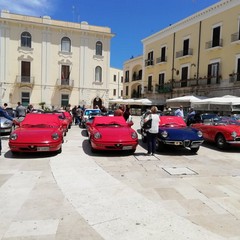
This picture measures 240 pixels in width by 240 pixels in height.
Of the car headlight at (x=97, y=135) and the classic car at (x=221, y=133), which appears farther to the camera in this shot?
the classic car at (x=221, y=133)

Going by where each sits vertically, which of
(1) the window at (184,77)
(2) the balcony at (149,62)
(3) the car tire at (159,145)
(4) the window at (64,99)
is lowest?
(3) the car tire at (159,145)

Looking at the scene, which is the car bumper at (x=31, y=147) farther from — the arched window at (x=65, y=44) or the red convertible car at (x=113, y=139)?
the arched window at (x=65, y=44)

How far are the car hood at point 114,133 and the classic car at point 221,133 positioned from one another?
3792 mm

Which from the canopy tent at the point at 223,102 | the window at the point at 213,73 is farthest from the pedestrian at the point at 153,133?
the window at the point at 213,73

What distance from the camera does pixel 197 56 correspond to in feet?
99.0

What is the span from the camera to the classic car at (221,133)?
10.4 metres

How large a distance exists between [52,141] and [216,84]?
2197 centimetres

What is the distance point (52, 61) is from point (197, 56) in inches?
719

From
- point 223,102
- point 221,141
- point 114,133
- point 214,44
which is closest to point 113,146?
point 114,133

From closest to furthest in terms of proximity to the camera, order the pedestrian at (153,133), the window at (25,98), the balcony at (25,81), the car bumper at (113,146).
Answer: the car bumper at (113,146)
the pedestrian at (153,133)
the balcony at (25,81)
the window at (25,98)

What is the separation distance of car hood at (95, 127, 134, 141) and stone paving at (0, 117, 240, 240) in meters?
0.71

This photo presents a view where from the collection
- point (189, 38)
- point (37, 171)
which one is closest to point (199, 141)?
point (37, 171)

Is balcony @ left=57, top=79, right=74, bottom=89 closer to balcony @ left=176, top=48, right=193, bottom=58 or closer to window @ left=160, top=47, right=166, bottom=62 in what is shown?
window @ left=160, top=47, right=166, bottom=62

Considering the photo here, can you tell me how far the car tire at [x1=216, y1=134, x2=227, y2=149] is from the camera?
10.7 metres
